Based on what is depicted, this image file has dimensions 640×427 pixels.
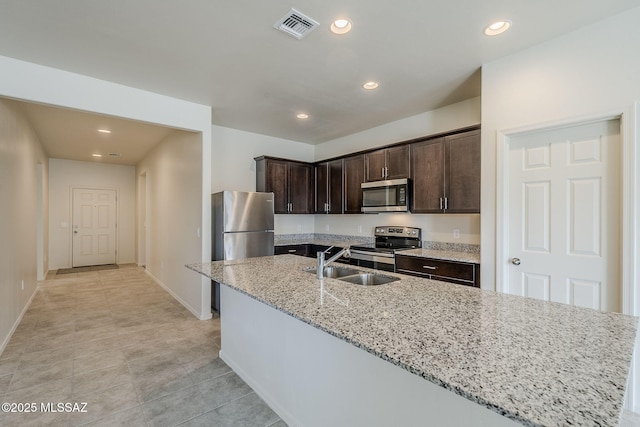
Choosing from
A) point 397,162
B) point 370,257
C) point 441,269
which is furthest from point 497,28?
point 370,257

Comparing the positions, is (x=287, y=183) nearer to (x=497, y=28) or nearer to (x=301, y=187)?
(x=301, y=187)

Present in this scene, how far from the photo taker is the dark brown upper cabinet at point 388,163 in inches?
151

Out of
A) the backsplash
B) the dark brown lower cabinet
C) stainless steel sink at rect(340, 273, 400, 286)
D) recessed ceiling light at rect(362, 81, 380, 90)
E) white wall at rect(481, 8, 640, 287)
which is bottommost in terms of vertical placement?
the dark brown lower cabinet

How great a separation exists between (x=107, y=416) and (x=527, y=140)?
12.2 ft

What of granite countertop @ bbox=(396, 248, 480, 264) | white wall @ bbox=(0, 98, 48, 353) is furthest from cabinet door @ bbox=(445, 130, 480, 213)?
white wall @ bbox=(0, 98, 48, 353)

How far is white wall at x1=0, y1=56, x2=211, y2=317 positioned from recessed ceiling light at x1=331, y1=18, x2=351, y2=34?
218cm

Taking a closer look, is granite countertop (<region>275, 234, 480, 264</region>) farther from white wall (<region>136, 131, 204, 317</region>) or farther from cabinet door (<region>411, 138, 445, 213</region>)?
white wall (<region>136, 131, 204, 317</region>)

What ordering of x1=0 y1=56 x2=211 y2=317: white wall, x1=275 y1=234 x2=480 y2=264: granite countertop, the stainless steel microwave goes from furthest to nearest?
the stainless steel microwave < x1=275 y1=234 x2=480 y2=264: granite countertop < x1=0 y1=56 x2=211 y2=317: white wall

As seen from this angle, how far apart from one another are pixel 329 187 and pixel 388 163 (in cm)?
123

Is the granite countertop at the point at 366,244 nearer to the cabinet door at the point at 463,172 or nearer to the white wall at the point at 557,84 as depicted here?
the white wall at the point at 557,84

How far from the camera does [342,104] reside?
→ 366 centimetres

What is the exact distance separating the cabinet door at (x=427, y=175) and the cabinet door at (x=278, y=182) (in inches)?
79.5

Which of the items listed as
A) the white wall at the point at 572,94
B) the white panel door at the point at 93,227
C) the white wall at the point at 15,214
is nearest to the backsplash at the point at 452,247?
the white wall at the point at 572,94

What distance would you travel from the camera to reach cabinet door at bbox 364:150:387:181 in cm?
410
